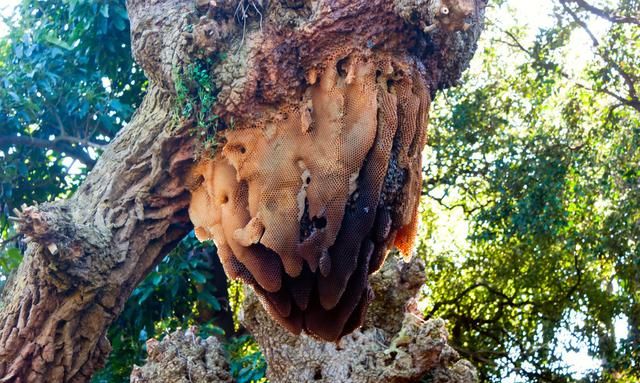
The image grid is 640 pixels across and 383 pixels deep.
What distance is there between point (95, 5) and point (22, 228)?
323cm

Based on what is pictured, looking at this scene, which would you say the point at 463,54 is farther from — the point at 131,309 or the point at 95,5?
the point at 131,309

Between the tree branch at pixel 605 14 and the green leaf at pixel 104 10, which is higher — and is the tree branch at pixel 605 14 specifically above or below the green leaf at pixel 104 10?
above

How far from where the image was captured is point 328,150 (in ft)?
10.7

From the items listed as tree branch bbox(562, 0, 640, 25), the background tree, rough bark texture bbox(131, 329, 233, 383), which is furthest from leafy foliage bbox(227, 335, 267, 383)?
tree branch bbox(562, 0, 640, 25)

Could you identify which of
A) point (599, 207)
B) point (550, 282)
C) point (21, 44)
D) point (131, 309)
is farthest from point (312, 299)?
point (550, 282)

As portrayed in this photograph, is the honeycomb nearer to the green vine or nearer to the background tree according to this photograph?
the green vine

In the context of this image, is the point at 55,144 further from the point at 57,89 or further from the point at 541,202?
the point at 541,202

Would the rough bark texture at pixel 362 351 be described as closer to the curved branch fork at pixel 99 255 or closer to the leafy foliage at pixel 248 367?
the curved branch fork at pixel 99 255

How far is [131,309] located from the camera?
6.81 m

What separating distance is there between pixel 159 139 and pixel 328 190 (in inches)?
40.7

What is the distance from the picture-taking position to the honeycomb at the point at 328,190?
3.22 m

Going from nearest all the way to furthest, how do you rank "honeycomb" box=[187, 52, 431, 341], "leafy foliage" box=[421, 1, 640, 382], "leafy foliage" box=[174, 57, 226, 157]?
1. "honeycomb" box=[187, 52, 431, 341]
2. "leafy foliage" box=[174, 57, 226, 157]
3. "leafy foliage" box=[421, 1, 640, 382]

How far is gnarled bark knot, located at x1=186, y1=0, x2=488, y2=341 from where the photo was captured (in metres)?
3.22

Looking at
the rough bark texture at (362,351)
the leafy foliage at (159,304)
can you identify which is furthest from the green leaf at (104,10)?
the rough bark texture at (362,351)
